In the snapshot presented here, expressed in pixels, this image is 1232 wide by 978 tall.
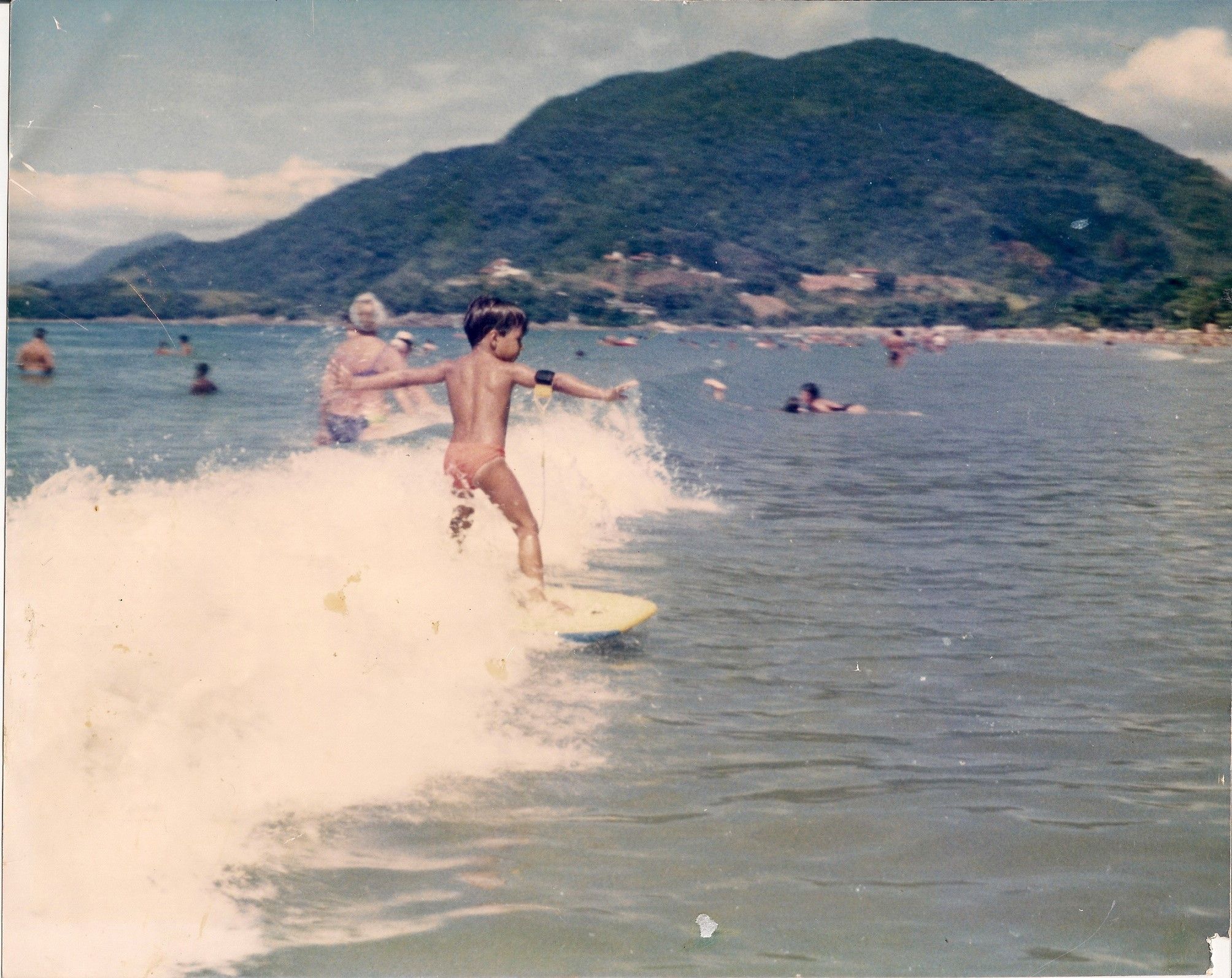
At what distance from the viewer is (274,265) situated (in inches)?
254

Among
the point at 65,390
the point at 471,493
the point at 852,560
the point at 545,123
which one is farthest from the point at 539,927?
the point at 545,123

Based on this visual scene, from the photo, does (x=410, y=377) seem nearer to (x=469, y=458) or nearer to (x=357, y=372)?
(x=469, y=458)

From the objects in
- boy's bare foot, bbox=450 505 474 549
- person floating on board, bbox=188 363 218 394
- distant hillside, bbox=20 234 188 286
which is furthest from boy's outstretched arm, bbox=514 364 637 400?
distant hillside, bbox=20 234 188 286

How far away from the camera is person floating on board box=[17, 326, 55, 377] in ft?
18.9

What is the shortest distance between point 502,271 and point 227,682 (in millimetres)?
2732

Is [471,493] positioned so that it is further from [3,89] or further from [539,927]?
[3,89]

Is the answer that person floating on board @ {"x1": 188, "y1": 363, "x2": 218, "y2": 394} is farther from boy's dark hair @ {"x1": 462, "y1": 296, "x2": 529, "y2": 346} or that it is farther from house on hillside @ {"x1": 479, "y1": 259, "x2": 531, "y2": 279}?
house on hillside @ {"x1": 479, "y1": 259, "x2": 531, "y2": 279}

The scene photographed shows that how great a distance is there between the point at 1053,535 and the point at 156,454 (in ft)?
16.7

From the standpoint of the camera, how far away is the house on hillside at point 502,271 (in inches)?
258

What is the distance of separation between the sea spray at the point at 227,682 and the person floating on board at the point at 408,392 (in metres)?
0.22

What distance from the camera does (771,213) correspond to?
725 centimetres

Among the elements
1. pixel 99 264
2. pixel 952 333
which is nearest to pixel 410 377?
pixel 99 264

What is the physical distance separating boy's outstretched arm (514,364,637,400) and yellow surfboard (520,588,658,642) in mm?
997

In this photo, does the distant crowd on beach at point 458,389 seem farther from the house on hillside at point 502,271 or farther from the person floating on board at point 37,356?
the house on hillside at point 502,271
